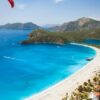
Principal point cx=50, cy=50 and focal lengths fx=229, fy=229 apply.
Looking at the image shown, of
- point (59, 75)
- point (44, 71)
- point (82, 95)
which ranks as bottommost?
point (82, 95)

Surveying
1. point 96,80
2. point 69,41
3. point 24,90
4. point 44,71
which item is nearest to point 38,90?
point 24,90

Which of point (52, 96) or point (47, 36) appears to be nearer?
point (52, 96)

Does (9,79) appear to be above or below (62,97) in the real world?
above

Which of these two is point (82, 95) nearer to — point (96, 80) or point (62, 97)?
point (62, 97)

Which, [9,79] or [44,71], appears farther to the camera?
[44,71]

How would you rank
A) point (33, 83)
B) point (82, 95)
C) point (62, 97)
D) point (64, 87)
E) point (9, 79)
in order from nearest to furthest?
point (82, 95) → point (62, 97) → point (64, 87) → point (33, 83) → point (9, 79)

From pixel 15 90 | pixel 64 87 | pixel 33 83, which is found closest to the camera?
pixel 64 87

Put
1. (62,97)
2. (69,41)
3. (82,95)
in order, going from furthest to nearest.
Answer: (69,41), (62,97), (82,95)

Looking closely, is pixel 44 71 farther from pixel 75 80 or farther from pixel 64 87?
pixel 64 87

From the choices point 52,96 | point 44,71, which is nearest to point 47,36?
point 44,71
